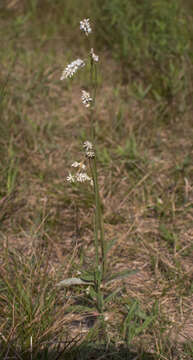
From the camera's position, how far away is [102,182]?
271 centimetres

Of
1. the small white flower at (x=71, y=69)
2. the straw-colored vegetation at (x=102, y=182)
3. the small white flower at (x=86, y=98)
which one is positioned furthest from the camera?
the straw-colored vegetation at (x=102, y=182)

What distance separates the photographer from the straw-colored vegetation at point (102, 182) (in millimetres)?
1814

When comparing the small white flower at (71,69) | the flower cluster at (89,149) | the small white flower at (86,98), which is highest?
the small white flower at (71,69)

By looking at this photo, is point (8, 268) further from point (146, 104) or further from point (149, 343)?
point (146, 104)

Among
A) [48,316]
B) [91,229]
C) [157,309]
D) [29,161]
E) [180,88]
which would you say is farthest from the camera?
[180,88]

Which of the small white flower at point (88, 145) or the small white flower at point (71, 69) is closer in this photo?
the small white flower at point (71, 69)

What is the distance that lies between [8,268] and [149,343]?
0.76 metres

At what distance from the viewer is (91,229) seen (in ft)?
7.91

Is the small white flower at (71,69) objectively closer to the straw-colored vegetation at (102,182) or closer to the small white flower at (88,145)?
the small white flower at (88,145)

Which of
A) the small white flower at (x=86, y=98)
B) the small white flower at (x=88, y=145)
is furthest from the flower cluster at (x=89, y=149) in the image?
the small white flower at (x=86, y=98)

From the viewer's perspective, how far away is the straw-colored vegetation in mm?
1814

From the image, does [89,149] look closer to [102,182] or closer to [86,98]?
Result: [86,98]

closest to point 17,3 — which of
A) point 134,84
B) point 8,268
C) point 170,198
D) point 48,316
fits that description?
point 134,84

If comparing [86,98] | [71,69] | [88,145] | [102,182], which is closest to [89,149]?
[88,145]
